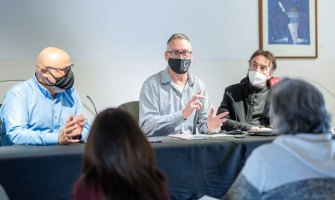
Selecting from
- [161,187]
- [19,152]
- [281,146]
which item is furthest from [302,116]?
[19,152]

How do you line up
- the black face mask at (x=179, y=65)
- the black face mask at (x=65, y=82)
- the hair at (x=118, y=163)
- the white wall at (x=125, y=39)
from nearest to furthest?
the hair at (x=118, y=163) → the black face mask at (x=65, y=82) → the black face mask at (x=179, y=65) → the white wall at (x=125, y=39)

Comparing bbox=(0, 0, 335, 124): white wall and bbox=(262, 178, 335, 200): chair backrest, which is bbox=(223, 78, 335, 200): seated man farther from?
bbox=(0, 0, 335, 124): white wall

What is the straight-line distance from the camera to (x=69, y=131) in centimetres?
234

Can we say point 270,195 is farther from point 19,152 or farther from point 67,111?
point 67,111

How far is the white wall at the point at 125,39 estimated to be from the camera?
360cm

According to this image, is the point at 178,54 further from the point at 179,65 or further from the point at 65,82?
the point at 65,82

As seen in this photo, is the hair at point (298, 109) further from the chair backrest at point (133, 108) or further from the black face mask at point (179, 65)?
the chair backrest at point (133, 108)

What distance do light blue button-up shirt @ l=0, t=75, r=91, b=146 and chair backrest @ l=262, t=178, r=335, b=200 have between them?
4.89 feet

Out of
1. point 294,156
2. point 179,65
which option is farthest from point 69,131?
point 294,156

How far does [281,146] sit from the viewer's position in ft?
4.20

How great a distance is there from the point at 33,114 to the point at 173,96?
1.03 meters

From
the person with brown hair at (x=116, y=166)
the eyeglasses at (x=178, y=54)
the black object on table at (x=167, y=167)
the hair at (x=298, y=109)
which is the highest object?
the eyeglasses at (x=178, y=54)

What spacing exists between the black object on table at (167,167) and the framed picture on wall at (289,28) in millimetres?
2310

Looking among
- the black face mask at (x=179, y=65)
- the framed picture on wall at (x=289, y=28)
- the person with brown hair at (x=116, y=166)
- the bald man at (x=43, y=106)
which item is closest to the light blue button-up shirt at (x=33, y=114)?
the bald man at (x=43, y=106)
